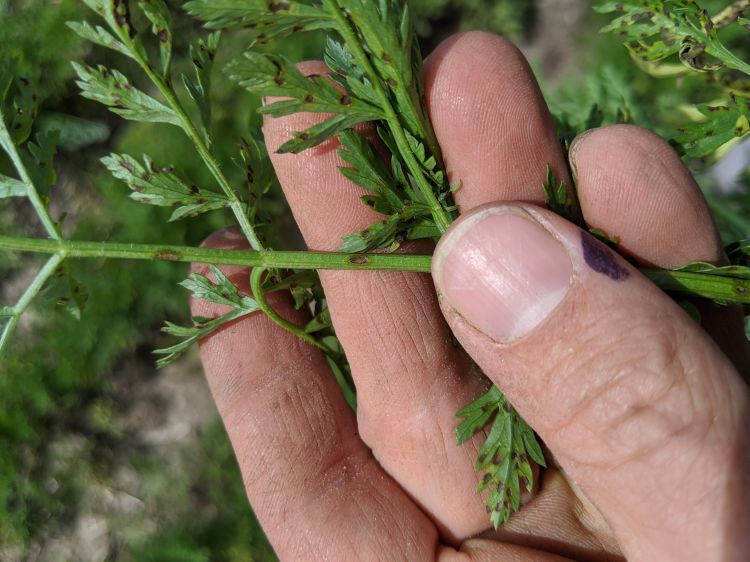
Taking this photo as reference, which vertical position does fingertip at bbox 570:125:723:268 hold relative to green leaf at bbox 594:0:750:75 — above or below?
below

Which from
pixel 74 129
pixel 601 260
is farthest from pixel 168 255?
pixel 74 129

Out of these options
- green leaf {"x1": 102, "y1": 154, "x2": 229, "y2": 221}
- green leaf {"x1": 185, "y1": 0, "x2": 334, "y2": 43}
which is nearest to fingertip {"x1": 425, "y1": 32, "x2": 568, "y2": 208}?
green leaf {"x1": 185, "y1": 0, "x2": 334, "y2": 43}

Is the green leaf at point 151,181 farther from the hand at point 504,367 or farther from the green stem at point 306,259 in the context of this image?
the hand at point 504,367

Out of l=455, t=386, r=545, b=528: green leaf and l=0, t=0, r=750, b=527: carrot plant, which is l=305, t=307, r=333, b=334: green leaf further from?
l=455, t=386, r=545, b=528: green leaf

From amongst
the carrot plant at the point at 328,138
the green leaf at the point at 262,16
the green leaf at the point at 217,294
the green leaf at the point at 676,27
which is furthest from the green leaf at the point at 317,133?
the green leaf at the point at 676,27

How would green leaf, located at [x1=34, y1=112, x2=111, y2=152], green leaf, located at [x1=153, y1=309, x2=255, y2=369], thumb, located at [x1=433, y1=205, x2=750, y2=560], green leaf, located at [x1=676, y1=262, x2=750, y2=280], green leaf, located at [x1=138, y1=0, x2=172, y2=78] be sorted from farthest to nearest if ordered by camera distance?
A: green leaf, located at [x1=34, y1=112, x2=111, y2=152] → green leaf, located at [x1=153, y1=309, x2=255, y2=369] → green leaf, located at [x1=676, y1=262, x2=750, y2=280] → green leaf, located at [x1=138, y1=0, x2=172, y2=78] → thumb, located at [x1=433, y1=205, x2=750, y2=560]
